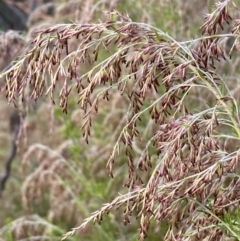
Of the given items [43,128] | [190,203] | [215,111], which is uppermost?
[215,111]

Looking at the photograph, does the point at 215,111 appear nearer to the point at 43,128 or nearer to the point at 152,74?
the point at 152,74

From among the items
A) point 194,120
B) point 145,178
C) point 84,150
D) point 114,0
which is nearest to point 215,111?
point 194,120

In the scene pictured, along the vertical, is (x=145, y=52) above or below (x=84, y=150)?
above

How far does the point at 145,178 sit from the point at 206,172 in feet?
8.45

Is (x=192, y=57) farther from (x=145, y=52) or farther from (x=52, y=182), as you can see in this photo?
(x=52, y=182)

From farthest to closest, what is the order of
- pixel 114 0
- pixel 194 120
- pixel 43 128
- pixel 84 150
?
pixel 43 128 < pixel 84 150 < pixel 114 0 < pixel 194 120

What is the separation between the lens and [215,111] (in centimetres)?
180

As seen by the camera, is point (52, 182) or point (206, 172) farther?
point (52, 182)

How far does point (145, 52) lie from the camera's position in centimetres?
178

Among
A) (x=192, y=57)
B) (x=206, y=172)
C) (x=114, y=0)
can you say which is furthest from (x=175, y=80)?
(x=114, y=0)

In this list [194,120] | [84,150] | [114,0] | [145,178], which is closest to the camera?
[194,120]

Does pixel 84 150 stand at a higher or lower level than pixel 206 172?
lower

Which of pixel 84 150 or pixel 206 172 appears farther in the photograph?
pixel 84 150

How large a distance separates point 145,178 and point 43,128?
222 centimetres
